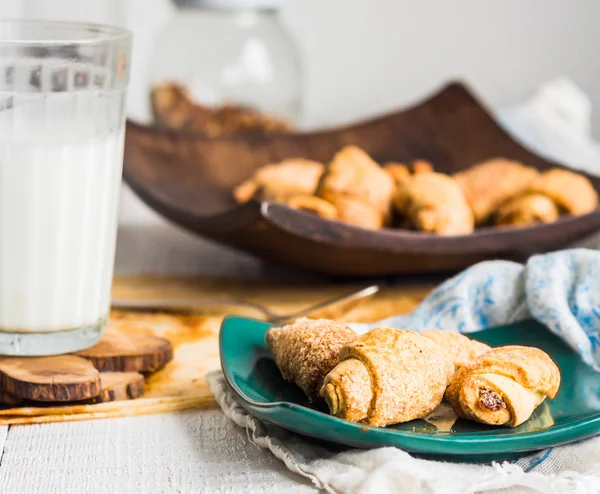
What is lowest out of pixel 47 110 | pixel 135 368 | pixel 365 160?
pixel 135 368

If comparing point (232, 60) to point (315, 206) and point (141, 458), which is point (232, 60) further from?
point (141, 458)

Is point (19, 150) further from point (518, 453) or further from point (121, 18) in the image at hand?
point (121, 18)

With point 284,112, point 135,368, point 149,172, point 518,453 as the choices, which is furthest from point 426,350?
point 284,112

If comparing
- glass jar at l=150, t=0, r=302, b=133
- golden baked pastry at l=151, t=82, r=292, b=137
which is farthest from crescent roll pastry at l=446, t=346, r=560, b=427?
glass jar at l=150, t=0, r=302, b=133

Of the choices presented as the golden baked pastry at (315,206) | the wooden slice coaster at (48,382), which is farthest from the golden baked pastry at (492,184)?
the wooden slice coaster at (48,382)

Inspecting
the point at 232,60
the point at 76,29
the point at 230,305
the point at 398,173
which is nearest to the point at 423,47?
the point at 232,60

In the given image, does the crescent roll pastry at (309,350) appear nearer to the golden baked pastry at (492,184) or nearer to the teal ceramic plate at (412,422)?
the teal ceramic plate at (412,422)
